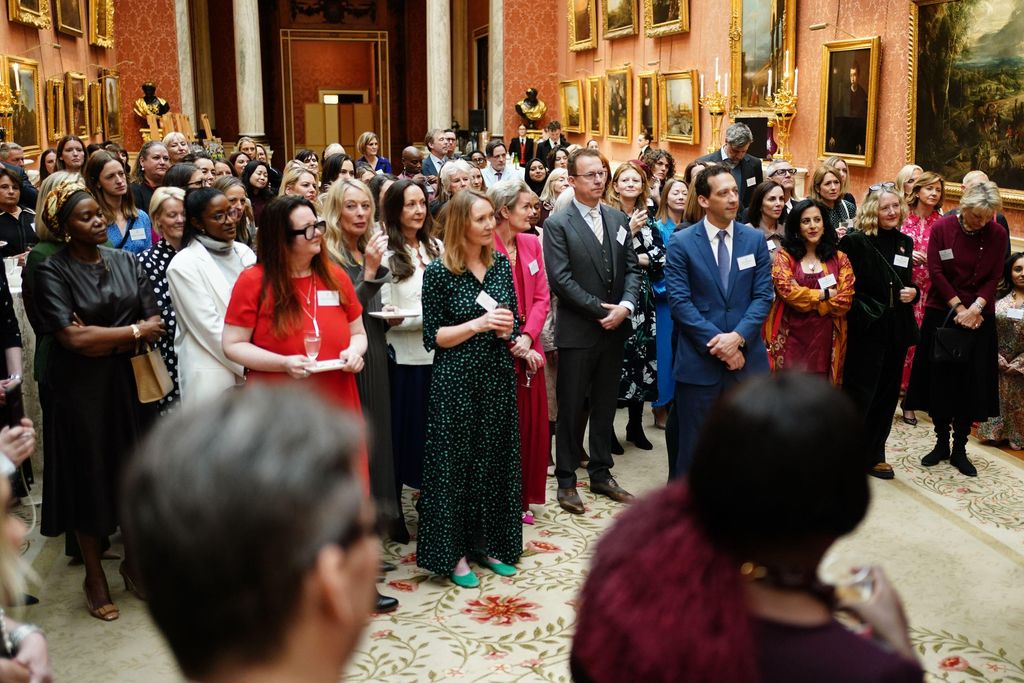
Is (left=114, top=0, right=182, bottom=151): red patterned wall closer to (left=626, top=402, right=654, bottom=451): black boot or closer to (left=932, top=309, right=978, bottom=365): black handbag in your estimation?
(left=626, top=402, right=654, bottom=451): black boot

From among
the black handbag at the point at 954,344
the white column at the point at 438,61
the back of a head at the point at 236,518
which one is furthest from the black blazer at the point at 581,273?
the white column at the point at 438,61

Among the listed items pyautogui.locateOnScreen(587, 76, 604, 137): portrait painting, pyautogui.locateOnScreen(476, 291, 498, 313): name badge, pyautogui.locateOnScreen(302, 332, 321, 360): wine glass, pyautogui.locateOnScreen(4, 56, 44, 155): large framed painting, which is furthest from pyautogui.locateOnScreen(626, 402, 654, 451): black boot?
pyautogui.locateOnScreen(587, 76, 604, 137): portrait painting

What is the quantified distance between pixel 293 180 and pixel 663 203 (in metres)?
2.82

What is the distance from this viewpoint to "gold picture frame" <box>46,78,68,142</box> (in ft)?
48.8

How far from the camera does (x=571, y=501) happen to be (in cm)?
613

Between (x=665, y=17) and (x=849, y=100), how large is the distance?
638 centimetres

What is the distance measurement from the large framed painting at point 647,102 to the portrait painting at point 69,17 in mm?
9819

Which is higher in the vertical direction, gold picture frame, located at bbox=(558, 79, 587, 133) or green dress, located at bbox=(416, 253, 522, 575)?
gold picture frame, located at bbox=(558, 79, 587, 133)

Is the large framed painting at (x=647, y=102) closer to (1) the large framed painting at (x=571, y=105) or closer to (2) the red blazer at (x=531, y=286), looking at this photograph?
(1) the large framed painting at (x=571, y=105)

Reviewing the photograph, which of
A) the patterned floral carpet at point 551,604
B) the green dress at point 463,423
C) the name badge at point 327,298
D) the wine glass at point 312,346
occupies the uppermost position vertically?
the name badge at point 327,298

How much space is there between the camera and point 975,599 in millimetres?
4914

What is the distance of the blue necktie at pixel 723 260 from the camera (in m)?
5.51

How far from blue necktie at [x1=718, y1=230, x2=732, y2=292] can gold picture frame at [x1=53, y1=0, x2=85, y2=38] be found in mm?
13968

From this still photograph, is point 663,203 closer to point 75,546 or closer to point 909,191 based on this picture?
point 909,191
